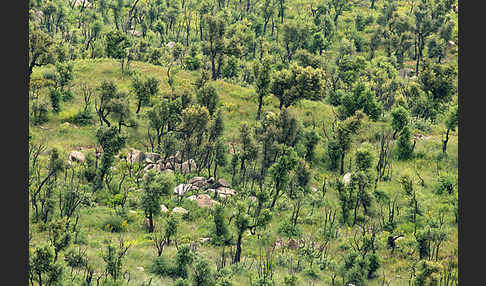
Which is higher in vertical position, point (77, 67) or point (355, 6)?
point (355, 6)

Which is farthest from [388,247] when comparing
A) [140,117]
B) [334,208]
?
[140,117]

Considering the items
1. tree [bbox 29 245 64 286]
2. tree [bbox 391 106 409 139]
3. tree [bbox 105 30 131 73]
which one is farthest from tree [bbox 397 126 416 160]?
tree [bbox 29 245 64 286]

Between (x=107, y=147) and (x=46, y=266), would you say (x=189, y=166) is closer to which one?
(x=107, y=147)

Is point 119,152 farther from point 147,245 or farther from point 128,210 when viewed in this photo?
point 147,245

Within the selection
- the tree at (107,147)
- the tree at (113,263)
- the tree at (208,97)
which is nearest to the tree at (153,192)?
the tree at (107,147)

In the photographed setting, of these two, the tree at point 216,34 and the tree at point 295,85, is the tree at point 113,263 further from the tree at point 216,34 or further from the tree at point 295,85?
the tree at point 216,34
